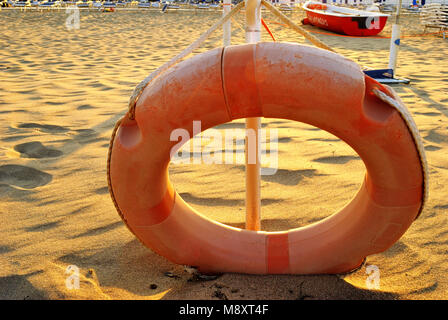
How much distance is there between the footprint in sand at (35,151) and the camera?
278 centimetres

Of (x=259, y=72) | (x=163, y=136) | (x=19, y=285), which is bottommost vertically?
(x=19, y=285)

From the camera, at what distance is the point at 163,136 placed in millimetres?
1345

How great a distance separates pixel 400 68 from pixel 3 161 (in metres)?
5.42

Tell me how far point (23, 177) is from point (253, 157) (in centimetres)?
144

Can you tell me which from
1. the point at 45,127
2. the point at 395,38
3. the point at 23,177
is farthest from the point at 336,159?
the point at 395,38

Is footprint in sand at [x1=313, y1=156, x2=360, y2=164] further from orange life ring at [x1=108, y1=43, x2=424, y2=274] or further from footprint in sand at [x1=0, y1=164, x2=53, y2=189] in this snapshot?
footprint in sand at [x1=0, y1=164, x2=53, y2=189]

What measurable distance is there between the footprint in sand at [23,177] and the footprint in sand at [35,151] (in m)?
0.21

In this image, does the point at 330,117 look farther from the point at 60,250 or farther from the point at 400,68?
the point at 400,68

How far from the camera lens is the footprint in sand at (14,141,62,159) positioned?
2.78 metres

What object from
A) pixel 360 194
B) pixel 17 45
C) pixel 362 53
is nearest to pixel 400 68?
pixel 362 53

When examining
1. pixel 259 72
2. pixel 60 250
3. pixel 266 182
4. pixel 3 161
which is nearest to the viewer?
pixel 259 72

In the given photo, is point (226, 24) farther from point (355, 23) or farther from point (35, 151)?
point (355, 23)

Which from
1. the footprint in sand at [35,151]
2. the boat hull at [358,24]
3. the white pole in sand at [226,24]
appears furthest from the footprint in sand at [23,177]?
the boat hull at [358,24]
